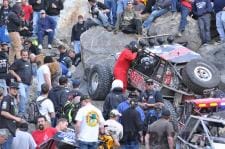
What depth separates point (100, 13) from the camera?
26.1 meters

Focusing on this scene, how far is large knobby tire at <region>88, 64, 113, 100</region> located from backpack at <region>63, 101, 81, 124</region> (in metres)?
2.95

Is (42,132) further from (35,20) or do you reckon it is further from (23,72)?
(35,20)

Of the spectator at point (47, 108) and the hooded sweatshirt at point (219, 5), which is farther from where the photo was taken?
the hooded sweatshirt at point (219, 5)

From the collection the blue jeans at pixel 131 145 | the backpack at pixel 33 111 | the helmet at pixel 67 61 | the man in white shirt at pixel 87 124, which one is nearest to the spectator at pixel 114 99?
the blue jeans at pixel 131 145

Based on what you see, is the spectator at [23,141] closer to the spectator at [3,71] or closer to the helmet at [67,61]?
the spectator at [3,71]

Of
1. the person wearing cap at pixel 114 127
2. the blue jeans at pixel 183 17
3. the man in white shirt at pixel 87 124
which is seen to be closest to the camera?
the man in white shirt at pixel 87 124

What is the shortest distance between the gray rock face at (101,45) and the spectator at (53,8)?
1.85 m

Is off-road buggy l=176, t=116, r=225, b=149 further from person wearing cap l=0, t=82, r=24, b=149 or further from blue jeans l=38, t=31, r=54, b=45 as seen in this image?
blue jeans l=38, t=31, r=54, b=45

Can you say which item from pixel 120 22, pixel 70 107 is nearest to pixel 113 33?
pixel 120 22

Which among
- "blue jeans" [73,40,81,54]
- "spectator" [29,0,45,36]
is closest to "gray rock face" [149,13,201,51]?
"blue jeans" [73,40,81,54]

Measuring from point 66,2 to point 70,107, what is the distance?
1183 centimetres

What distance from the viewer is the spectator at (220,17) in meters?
24.6

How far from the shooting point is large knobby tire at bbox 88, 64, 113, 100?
72.5 ft

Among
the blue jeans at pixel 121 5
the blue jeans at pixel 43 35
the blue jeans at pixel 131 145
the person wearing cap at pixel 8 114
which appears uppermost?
the blue jeans at pixel 121 5
